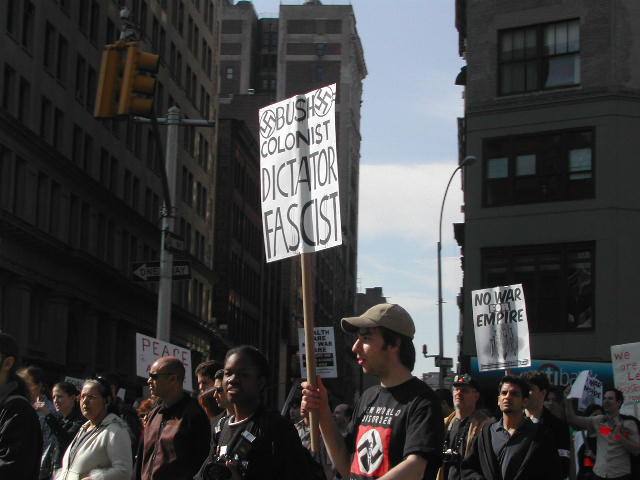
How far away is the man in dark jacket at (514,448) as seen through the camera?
29.9 feet

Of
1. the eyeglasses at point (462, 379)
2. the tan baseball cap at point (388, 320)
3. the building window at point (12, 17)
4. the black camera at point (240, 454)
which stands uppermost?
the building window at point (12, 17)

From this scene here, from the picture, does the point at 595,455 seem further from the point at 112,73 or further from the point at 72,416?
the point at 112,73

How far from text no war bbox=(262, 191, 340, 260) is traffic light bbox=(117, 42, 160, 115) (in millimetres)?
6414

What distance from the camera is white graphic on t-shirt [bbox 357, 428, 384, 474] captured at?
6117 mm

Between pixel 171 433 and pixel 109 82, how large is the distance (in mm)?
7517

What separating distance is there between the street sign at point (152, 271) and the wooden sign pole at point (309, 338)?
15.4 meters

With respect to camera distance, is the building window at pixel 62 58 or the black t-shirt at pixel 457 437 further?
the building window at pixel 62 58

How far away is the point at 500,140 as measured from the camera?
3497cm

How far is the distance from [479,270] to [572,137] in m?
4.68

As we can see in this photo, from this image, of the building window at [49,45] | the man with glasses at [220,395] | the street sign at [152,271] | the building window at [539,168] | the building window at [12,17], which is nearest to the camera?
the man with glasses at [220,395]

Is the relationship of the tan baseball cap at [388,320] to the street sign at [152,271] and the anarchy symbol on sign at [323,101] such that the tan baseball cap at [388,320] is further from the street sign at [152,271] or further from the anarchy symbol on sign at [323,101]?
the street sign at [152,271]

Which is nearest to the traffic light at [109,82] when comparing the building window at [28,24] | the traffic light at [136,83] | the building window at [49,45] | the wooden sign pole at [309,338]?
the traffic light at [136,83]

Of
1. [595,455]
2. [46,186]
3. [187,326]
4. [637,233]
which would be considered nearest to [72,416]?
[595,455]

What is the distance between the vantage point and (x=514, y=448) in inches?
361
